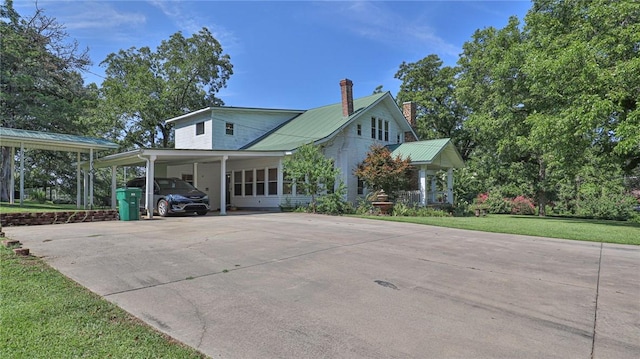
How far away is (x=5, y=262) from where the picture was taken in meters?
5.29

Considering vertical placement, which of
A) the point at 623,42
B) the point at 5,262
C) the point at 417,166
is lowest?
the point at 5,262

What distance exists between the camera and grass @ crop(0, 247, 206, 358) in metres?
2.73

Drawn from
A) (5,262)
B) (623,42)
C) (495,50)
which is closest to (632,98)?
(623,42)

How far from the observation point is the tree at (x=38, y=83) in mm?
22828

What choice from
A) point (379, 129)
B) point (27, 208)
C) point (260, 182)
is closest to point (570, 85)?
point (379, 129)

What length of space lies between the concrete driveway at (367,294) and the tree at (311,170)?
8534 millimetres

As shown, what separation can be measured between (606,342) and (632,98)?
49.1ft

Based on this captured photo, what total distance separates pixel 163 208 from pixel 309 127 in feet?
33.5

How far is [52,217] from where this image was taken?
11.6m

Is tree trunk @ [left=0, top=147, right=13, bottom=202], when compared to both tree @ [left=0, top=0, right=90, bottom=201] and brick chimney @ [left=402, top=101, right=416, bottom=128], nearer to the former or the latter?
tree @ [left=0, top=0, right=90, bottom=201]

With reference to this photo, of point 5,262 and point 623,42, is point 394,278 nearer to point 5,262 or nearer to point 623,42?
point 5,262

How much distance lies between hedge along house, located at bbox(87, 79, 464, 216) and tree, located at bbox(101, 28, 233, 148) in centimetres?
630

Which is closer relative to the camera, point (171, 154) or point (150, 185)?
point (150, 185)

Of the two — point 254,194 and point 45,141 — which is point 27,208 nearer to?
point 45,141
